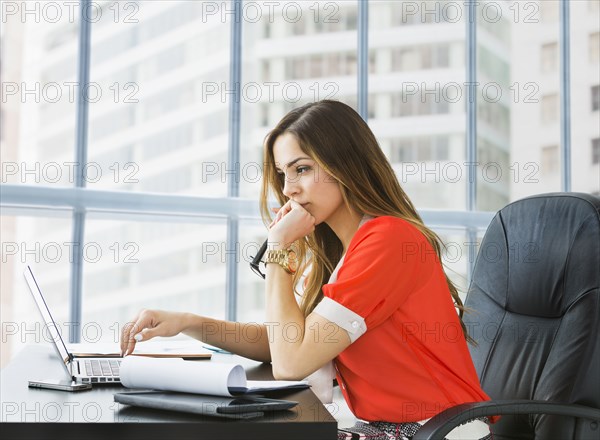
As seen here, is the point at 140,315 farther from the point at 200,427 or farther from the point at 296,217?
the point at 200,427

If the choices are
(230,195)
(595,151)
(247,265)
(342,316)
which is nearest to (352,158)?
(342,316)

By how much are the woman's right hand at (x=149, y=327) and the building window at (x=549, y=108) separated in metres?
3.32

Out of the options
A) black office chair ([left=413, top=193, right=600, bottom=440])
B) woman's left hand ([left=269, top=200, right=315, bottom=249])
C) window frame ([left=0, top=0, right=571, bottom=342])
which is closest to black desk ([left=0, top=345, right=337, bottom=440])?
black office chair ([left=413, top=193, right=600, bottom=440])

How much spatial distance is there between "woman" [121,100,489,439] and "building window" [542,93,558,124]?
303 cm

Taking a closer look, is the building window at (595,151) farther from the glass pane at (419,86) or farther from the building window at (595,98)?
the glass pane at (419,86)

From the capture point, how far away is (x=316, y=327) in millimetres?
1535

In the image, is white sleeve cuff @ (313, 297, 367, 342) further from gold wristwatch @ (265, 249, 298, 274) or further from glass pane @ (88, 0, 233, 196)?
glass pane @ (88, 0, 233, 196)

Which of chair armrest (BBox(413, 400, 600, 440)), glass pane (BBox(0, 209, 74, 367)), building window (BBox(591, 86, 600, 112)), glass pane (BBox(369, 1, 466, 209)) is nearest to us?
chair armrest (BBox(413, 400, 600, 440))

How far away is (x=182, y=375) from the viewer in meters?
1.27

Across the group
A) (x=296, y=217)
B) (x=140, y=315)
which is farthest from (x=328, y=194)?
(x=140, y=315)

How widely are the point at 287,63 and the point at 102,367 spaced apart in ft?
9.84

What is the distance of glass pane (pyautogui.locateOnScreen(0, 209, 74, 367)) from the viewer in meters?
3.41

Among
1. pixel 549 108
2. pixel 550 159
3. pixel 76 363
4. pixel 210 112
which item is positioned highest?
pixel 549 108

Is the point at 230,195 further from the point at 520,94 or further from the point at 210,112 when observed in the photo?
the point at 520,94
